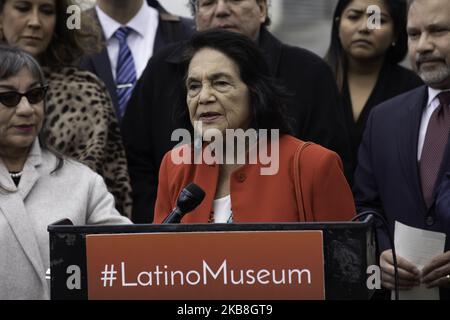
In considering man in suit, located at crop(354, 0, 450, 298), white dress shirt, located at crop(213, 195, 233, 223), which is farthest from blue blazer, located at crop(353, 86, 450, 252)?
white dress shirt, located at crop(213, 195, 233, 223)

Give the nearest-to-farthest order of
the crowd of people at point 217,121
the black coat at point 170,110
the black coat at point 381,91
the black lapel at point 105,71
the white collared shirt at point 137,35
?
the crowd of people at point 217,121 → the black coat at point 170,110 → the black coat at point 381,91 → the black lapel at point 105,71 → the white collared shirt at point 137,35

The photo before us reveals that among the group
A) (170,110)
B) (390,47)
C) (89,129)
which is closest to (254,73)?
(170,110)

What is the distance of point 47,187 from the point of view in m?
4.50

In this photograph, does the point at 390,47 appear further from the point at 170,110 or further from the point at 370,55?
the point at 170,110

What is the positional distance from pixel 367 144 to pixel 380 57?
3.42ft

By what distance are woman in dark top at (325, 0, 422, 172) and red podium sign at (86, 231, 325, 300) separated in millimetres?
2533

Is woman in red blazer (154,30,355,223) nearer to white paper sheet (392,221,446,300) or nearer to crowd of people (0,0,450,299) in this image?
crowd of people (0,0,450,299)


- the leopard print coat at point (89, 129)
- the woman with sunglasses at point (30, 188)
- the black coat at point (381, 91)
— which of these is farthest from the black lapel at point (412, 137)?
the leopard print coat at point (89, 129)

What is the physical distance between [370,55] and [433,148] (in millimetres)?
1239

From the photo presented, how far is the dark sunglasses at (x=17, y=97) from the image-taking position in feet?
14.9

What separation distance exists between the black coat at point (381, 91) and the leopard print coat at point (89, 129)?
3.74 feet

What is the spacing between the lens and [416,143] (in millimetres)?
4613

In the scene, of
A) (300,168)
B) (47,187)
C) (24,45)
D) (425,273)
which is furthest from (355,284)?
(24,45)

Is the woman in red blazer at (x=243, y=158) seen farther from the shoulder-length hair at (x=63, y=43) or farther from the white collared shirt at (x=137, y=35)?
the white collared shirt at (x=137, y=35)
